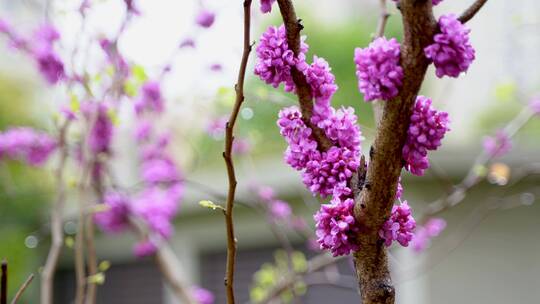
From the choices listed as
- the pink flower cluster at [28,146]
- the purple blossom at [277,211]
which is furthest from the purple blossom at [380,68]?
the purple blossom at [277,211]

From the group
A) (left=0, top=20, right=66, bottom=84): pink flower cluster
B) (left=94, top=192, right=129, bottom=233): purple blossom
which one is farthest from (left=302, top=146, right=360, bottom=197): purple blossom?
(left=94, top=192, right=129, bottom=233): purple blossom

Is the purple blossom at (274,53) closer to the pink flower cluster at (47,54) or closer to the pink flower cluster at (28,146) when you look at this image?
the pink flower cluster at (47,54)

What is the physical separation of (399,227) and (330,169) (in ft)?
0.42

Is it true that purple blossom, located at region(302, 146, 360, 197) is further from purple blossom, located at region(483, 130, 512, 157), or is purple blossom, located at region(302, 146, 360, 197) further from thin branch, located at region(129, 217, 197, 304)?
purple blossom, located at region(483, 130, 512, 157)

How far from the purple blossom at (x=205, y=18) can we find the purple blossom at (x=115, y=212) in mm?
710

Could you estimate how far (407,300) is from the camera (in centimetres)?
548

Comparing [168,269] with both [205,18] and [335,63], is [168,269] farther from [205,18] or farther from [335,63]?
[335,63]

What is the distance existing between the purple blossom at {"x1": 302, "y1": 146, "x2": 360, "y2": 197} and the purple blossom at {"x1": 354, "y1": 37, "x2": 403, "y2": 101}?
160 mm

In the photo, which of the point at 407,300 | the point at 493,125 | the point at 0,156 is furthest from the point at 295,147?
the point at 493,125

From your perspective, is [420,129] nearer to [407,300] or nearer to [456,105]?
[407,300]

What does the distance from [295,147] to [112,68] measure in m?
1.42

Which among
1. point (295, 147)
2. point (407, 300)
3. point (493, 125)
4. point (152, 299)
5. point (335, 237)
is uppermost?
point (493, 125)

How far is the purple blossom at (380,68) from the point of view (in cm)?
91

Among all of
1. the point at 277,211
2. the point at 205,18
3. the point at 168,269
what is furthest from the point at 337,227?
the point at 277,211
